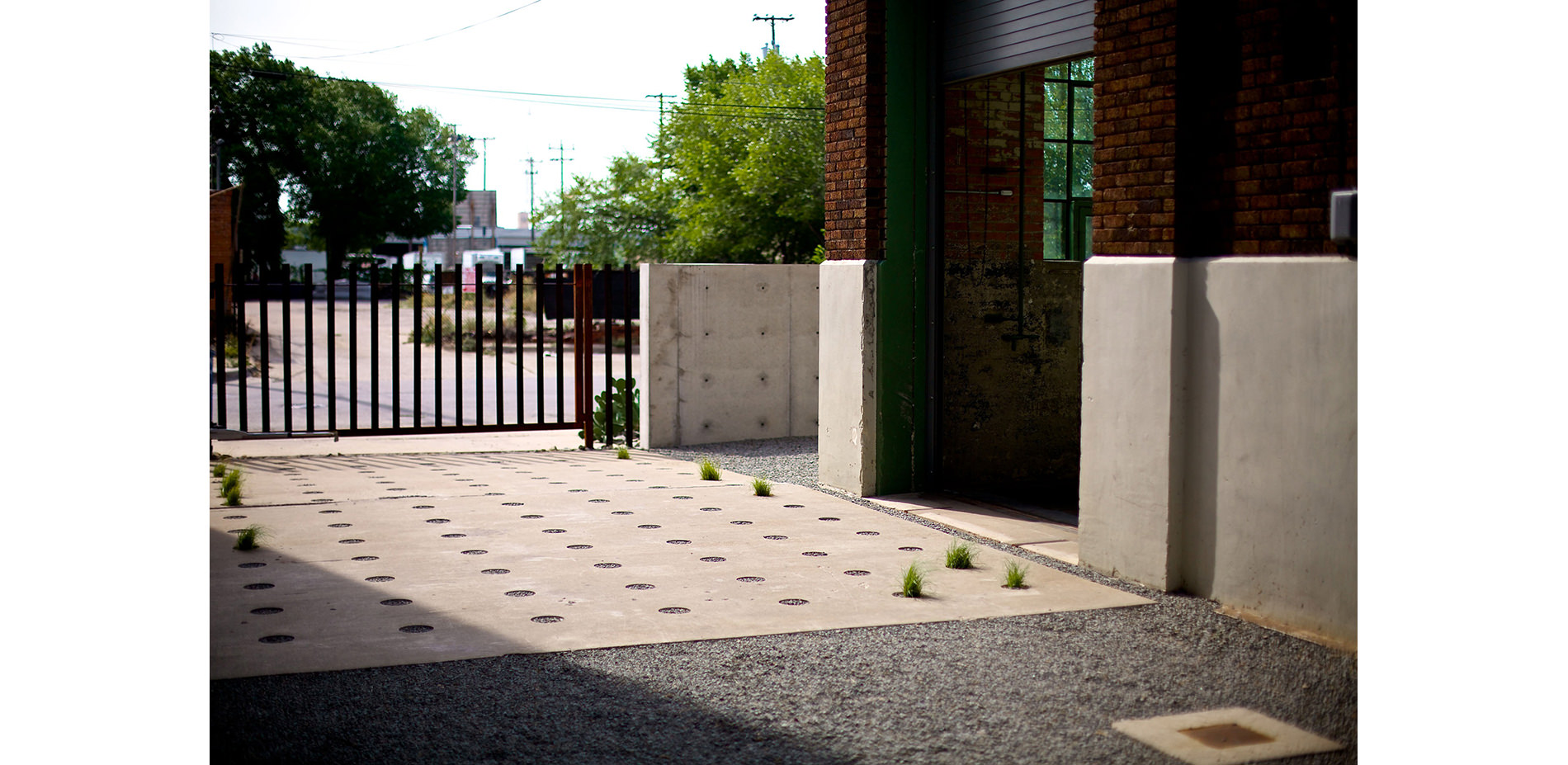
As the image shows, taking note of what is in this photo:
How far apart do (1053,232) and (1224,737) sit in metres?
5.98

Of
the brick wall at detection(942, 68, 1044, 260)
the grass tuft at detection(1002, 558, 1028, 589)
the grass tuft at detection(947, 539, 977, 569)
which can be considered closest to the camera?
the grass tuft at detection(1002, 558, 1028, 589)

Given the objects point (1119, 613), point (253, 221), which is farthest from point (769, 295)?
point (253, 221)

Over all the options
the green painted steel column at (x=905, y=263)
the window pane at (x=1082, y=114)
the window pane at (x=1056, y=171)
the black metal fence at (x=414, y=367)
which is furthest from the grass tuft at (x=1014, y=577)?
the black metal fence at (x=414, y=367)

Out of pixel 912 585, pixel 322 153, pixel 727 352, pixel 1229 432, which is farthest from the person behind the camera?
pixel 322 153

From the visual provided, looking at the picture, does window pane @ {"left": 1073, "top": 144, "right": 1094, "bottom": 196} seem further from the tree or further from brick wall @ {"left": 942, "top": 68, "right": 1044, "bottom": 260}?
the tree

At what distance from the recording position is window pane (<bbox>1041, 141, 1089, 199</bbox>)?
31.5 feet

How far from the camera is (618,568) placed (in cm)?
661

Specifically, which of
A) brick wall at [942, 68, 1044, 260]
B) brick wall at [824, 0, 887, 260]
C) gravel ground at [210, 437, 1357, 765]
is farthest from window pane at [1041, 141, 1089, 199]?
gravel ground at [210, 437, 1357, 765]

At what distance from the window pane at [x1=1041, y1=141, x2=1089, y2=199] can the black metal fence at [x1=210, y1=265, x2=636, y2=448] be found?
398 cm

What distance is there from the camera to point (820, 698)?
455cm

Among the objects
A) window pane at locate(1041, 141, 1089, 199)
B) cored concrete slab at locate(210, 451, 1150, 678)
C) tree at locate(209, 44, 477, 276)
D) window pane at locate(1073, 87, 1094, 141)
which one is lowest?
cored concrete slab at locate(210, 451, 1150, 678)

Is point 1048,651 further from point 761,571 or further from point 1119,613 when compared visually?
point 761,571

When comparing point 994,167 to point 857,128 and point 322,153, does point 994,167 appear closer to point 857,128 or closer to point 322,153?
point 857,128

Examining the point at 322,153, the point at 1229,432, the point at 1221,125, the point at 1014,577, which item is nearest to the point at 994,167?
the point at 1221,125
